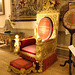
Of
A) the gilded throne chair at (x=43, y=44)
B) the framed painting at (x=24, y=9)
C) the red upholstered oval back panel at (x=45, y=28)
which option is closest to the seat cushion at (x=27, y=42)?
the gilded throne chair at (x=43, y=44)

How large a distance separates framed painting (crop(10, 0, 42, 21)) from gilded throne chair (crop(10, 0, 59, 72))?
25.9 inches

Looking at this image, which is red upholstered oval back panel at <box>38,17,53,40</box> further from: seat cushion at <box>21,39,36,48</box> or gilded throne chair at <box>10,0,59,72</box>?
seat cushion at <box>21,39,36,48</box>

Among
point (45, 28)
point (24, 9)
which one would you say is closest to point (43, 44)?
point (45, 28)

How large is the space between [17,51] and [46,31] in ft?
3.30

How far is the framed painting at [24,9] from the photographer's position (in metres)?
3.43

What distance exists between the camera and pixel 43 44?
6.82 feet

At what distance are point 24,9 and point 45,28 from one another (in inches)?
60.2

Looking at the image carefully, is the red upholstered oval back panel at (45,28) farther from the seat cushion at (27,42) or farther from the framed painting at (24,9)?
the framed painting at (24,9)

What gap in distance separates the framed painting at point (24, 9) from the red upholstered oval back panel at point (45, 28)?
78cm

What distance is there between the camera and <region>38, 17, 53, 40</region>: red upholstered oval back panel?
2695 millimetres

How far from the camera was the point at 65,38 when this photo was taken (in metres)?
3.00

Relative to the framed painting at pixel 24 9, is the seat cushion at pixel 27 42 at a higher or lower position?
lower

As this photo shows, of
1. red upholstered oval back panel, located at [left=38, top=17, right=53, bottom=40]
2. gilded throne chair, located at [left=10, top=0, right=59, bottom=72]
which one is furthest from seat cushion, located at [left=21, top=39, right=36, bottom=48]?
red upholstered oval back panel, located at [left=38, top=17, right=53, bottom=40]

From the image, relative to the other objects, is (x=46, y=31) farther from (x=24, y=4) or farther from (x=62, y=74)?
(x=24, y=4)
